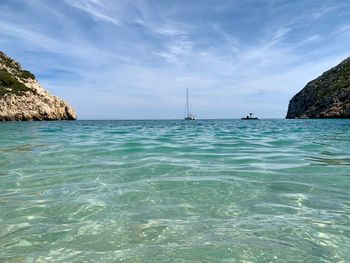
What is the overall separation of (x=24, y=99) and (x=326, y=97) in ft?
386

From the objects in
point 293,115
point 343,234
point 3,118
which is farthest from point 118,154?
point 293,115

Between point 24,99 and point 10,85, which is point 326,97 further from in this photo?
point 10,85

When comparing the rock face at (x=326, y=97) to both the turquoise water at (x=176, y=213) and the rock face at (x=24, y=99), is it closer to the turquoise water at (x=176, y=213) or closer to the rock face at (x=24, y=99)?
the rock face at (x=24, y=99)

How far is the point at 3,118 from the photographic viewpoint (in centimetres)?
9325

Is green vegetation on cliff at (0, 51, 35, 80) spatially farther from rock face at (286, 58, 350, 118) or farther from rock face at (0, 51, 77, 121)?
rock face at (286, 58, 350, 118)

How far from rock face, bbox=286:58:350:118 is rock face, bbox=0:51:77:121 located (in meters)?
101

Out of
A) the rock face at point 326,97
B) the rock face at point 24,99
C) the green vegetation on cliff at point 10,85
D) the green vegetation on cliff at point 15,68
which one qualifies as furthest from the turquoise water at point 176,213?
the rock face at point 326,97

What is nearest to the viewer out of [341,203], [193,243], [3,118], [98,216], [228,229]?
[193,243]

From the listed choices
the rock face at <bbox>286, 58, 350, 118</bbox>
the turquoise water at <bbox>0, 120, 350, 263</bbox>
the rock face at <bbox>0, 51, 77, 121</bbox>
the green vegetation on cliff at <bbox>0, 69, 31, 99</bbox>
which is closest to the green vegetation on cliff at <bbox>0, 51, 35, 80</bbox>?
the rock face at <bbox>0, 51, 77, 121</bbox>

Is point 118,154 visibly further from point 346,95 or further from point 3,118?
point 346,95

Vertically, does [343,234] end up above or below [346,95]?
below

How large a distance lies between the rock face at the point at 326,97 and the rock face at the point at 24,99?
101m

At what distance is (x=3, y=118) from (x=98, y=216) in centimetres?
9891

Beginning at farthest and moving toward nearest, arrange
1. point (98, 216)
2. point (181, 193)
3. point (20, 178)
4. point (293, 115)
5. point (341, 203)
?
point (293, 115)
point (20, 178)
point (181, 193)
point (341, 203)
point (98, 216)
